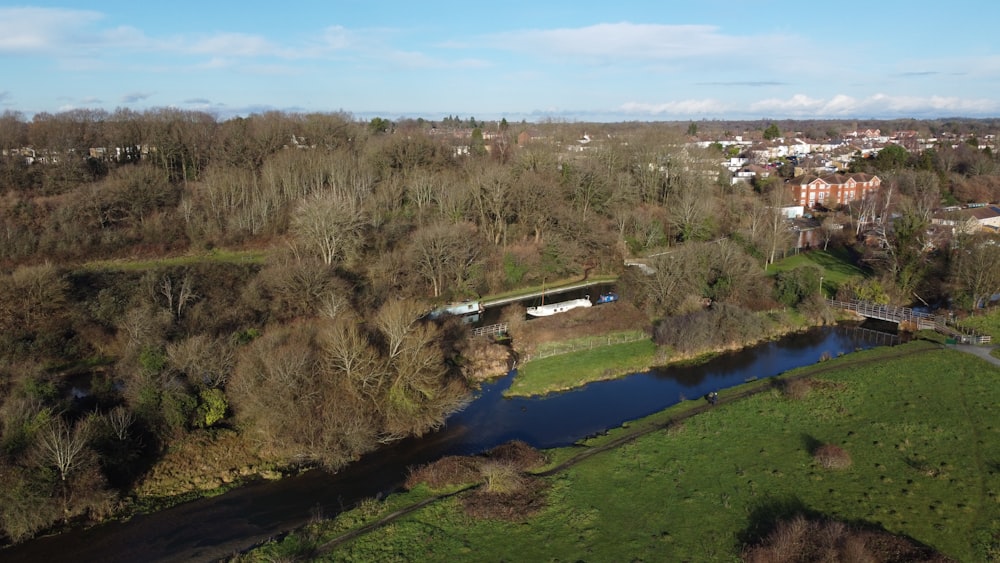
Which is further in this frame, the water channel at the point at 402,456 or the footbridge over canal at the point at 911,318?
the footbridge over canal at the point at 911,318

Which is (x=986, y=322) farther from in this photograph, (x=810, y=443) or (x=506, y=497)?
(x=506, y=497)

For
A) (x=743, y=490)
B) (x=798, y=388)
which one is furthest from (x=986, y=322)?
(x=743, y=490)

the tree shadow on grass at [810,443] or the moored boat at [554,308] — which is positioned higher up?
the moored boat at [554,308]

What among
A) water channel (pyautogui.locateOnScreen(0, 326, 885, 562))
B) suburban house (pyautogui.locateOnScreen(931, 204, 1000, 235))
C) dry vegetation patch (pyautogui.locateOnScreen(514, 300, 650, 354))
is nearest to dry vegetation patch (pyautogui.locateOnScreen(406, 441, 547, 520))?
water channel (pyautogui.locateOnScreen(0, 326, 885, 562))

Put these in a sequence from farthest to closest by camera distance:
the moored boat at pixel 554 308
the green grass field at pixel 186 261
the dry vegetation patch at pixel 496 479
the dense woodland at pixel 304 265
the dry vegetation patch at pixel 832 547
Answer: the green grass field at pixel 186 261 < the moored boat at pixel 554 308 < the dense woodland at pixel 304 265 < the dry vegetation patch at pixel 496 479 < the dry vegetation patch at pixel 832 547

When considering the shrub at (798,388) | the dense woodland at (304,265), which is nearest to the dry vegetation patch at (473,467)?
the dense woodland at (304,265)

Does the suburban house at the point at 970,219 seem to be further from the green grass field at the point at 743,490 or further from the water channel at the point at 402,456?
the green grass field at the point at 743,490

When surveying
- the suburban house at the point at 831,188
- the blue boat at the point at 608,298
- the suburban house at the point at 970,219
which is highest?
the suburban house at the point at 831,188
